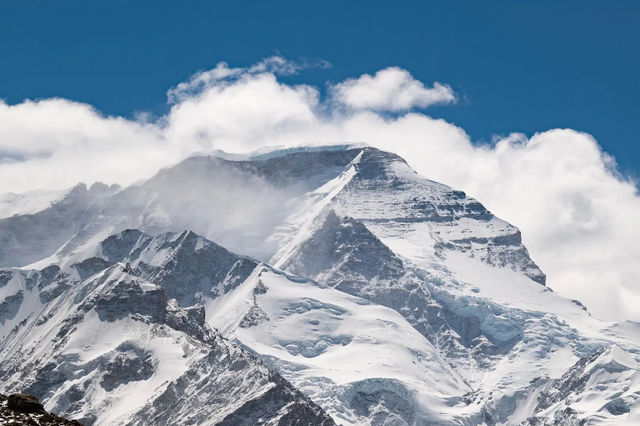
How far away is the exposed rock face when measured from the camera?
101000 millimetres

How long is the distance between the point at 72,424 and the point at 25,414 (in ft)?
10.7

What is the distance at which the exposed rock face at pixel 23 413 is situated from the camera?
3976 inches

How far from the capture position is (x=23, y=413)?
103 metres

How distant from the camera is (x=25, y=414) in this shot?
103 m

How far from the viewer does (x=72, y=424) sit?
333 ft
